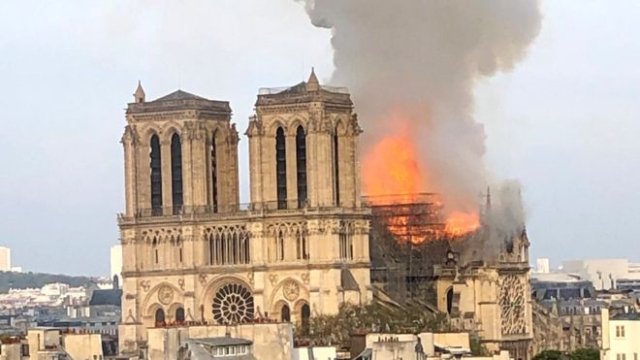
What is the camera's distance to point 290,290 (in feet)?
481

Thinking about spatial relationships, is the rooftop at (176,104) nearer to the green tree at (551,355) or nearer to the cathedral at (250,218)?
the cathedral at (250,218)

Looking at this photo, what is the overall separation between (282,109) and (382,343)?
47375 millimetres

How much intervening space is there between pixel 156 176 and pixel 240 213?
17.3 feet

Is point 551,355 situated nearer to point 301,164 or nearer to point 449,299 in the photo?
point 449,299

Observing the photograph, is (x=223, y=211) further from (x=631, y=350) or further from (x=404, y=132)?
(x=631, y=350)

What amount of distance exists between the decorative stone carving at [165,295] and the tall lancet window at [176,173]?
12.5 feet

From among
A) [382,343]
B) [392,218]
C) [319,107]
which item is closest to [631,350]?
[382,343]

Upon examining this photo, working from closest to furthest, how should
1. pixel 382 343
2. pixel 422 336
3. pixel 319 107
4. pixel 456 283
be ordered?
pixel 382 343 < pixel 422 336 < pixel 319 107 < pixel 456 283

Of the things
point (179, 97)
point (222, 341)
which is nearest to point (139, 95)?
point (179, 97)

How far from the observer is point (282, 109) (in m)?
146

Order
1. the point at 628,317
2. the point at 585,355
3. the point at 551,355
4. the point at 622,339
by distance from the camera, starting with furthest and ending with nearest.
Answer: the point at 551,355 < the point at 585,355 < the point at 628,317 < the point at 622,339

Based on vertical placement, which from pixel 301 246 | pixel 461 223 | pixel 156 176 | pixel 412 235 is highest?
pixel 156 176

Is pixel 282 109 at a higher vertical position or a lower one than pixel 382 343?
higher

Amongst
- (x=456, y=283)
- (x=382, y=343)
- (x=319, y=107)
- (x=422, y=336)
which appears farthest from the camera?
(x=456, y=283)
